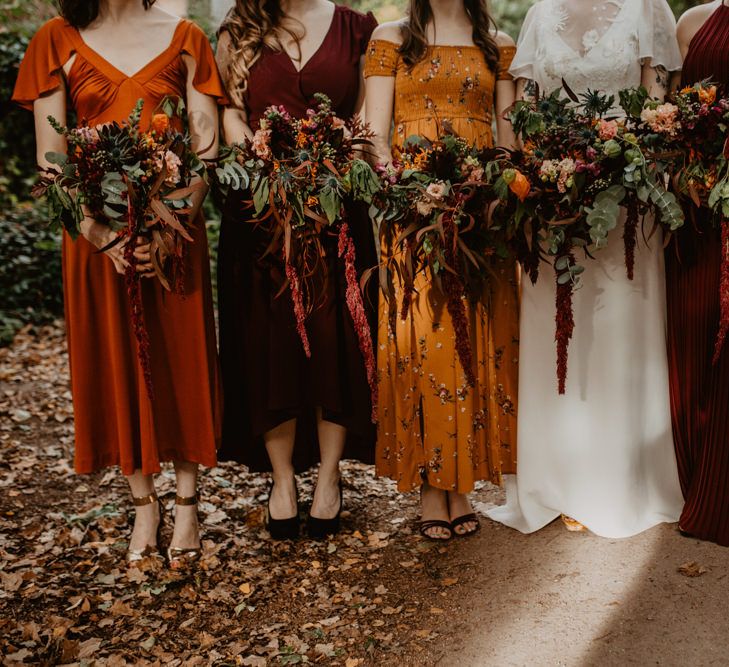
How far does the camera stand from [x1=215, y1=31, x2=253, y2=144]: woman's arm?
12.1ft

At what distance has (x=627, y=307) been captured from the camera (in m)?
3.59

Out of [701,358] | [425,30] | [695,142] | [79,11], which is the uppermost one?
[79,11]

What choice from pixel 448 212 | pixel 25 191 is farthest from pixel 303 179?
pixel 25 191

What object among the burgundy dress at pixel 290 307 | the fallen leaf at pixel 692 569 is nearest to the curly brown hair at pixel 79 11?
the burgundy dress at pixel 290 307

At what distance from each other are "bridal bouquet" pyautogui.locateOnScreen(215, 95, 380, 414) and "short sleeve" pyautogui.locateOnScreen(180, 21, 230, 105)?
0.39 meters

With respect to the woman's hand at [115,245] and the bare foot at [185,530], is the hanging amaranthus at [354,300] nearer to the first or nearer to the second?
the woman's hand at [115,245]

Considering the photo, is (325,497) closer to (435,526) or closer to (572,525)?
(435,526)

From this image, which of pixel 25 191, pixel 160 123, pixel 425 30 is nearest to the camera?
pixel 160 123

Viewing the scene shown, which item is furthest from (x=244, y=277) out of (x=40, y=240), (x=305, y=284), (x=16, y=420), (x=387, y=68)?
(x=40, y=240)

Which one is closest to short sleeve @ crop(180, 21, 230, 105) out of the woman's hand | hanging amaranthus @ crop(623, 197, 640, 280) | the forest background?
the woman's hand

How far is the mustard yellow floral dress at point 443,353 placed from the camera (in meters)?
3.65

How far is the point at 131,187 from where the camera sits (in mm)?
3125

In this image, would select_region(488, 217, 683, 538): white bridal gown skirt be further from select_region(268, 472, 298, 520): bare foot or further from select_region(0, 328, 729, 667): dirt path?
select_region(268, 472, 298, 520): bare foot

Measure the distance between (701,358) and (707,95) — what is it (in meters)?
1.23
